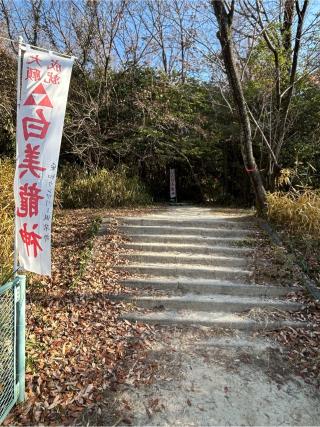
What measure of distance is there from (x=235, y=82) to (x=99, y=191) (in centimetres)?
385

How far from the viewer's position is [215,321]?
13.3 feet

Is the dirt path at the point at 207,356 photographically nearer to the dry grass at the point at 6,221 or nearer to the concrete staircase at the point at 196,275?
the concrete staircase at the point at 196,275

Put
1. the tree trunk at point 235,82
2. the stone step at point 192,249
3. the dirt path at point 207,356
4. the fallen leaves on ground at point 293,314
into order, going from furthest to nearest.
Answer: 1. the tree trunk at point 235,82
2. the stone step at point 192,249
3. the fallen leaves on ground at point 293,314
4. the dirt path at point 207,356

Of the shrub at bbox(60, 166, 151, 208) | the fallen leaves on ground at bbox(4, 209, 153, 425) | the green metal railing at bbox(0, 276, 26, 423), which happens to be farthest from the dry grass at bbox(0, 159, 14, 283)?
the shrub at bbox(60, 166, 151, 208)

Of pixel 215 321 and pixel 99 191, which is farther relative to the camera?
pixel 99 191

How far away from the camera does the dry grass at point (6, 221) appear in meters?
4.07

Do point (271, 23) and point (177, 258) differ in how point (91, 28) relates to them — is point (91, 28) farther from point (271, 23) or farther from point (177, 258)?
point (177, 258)

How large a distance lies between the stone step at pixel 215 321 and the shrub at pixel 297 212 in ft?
6.93

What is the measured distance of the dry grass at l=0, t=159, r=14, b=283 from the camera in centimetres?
407

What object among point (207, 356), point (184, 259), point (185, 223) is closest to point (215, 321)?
point (207, 356)

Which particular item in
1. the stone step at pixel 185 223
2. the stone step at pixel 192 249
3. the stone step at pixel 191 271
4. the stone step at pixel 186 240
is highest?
the stone step at pixel 185 223

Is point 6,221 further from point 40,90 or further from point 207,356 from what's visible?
point 207,356

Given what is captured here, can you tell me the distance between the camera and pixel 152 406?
2.90m

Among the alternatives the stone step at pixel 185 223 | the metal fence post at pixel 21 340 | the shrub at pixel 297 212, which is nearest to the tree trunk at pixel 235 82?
the shrub at pixel 297 212
